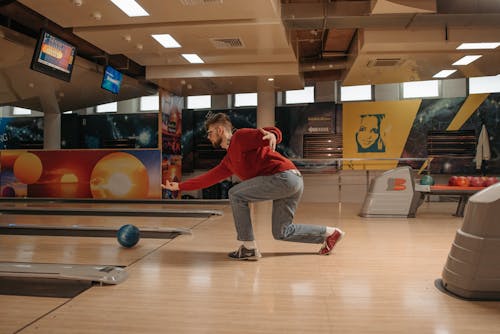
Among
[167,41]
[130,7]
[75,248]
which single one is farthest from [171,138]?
[75,248]

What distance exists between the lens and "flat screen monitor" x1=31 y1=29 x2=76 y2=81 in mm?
5395

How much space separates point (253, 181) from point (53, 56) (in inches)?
165

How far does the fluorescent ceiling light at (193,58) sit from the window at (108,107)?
4.66 m

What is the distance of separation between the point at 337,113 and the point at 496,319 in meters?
7.60

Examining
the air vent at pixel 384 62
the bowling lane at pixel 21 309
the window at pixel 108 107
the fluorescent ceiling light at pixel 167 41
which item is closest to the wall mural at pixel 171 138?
the window at pixel 108 107

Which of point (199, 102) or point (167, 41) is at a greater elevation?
point (167, 41)

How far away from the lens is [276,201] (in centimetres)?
309

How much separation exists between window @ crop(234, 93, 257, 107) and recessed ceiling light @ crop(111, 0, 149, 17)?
5.56 m

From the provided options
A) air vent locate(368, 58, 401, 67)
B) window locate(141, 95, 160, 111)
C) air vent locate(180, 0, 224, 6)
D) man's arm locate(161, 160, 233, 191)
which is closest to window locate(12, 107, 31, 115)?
window locate(141, 95, 160, 111)

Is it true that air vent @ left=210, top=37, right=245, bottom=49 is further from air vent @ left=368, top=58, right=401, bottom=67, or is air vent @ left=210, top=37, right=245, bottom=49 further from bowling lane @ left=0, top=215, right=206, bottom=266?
bowling lane @ left=0, top=215, right=206, bottom=266

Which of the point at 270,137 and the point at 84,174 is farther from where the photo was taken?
the point at 84,174

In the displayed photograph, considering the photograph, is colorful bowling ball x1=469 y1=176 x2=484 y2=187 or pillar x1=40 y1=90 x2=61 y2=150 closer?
colorful bowling ball x1=469 y1=176 x2=484 y2=187

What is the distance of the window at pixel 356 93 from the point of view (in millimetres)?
9594

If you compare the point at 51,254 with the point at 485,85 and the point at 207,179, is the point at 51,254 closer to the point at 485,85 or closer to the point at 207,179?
the point at 207,179
